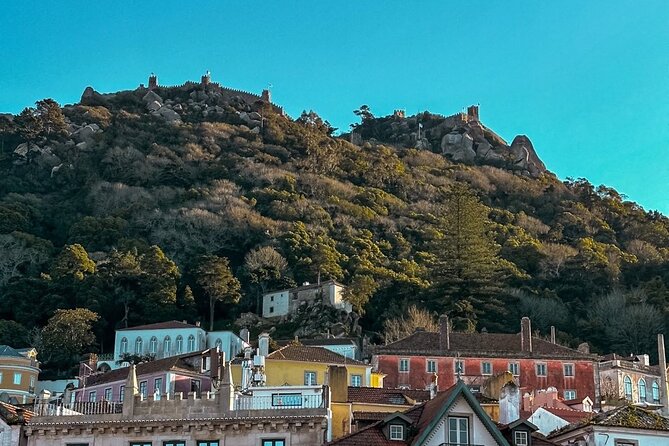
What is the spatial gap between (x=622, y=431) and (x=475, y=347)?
38618 millimetres

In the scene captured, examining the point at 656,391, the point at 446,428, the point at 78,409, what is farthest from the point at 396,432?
the point at 656,391

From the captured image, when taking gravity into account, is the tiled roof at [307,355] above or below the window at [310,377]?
above

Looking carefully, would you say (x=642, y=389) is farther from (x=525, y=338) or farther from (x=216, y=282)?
(x=216, y=282)

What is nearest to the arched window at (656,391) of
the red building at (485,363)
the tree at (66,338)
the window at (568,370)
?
the red building at (485,363)

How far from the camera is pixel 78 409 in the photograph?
35094mm

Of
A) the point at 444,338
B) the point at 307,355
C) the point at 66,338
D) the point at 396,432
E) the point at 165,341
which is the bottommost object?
the point at 396,432

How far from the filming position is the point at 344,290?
9675 cm

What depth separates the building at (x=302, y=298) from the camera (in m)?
95.6

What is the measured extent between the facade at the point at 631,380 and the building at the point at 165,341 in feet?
90.8

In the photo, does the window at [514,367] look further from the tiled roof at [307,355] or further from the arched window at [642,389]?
the tiled roof at [307,355]

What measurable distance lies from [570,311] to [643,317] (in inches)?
360

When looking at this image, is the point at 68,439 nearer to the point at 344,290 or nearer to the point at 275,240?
the point at 344,290

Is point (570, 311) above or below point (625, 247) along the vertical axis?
below

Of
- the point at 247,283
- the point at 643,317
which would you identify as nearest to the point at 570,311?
the point at 643,317
